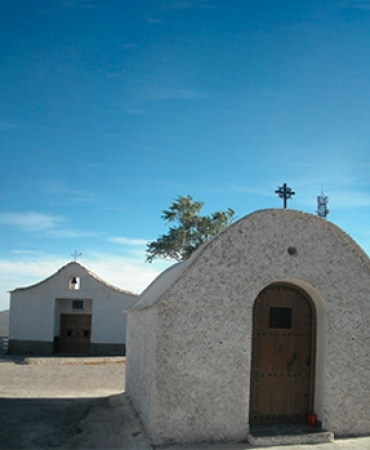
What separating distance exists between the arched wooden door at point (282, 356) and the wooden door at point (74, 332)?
1822 cm

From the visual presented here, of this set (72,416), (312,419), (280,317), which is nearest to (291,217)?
(280,317)

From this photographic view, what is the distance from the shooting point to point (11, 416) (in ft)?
31.8

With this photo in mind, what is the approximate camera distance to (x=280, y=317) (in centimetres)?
823

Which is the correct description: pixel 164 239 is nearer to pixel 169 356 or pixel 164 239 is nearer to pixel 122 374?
pixel 122 374

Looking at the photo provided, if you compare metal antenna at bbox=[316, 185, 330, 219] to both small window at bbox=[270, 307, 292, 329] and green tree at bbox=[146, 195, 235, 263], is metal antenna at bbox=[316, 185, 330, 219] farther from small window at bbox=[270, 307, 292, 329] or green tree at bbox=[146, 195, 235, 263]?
green tree at bbox=[146, 195, 235, 263]

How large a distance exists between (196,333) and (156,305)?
79 centimetres

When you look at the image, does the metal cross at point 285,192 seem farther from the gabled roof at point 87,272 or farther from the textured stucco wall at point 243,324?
the gabled roof at point 87,272

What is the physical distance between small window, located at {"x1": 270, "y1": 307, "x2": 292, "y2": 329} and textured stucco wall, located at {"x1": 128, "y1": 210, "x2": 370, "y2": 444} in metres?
0.57

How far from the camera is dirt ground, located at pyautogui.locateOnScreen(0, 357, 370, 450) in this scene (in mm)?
7727

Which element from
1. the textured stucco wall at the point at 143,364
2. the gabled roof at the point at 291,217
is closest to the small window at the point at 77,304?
the textured stucco wall at the point at 143,364

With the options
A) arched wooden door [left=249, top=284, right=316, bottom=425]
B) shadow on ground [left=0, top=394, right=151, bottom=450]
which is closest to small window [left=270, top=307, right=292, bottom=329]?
arched wooden door [left=249, top=284, right=316, bottom=425]

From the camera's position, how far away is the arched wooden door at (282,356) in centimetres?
799

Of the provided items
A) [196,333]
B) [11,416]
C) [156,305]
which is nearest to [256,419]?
[196,333]

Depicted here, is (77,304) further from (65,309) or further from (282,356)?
(282,356)
